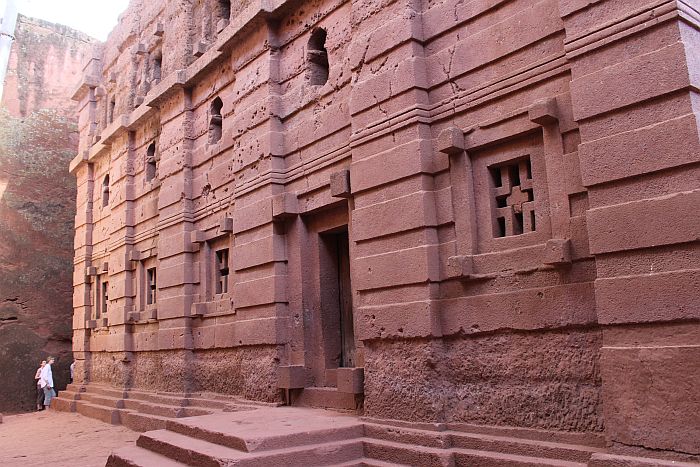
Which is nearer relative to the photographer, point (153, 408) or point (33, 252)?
point (153, 408)

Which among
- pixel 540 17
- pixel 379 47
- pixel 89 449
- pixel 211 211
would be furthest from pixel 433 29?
pixel 89 449

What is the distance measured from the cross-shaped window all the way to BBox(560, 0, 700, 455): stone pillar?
2.64ft

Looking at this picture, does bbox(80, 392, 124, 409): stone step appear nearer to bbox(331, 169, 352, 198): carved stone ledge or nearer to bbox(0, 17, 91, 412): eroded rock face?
bbox(0, 17, 91, 412): eroded rock face

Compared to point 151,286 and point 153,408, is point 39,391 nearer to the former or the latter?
point 151,286

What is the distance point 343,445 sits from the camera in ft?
18.6

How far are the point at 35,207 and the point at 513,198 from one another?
1692 cm

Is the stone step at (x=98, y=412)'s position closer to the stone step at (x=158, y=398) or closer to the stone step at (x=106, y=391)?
the stone step at (x=106, y=391)

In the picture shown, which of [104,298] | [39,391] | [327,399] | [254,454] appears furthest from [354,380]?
[39,391]

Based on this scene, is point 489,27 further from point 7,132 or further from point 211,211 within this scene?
point 7,132

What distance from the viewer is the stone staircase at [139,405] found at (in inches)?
363

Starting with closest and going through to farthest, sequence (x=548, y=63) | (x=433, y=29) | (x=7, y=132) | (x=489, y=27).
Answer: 1. (x=548, y=63)
2. (x=489, y=27)
3. (x=433, y=29)
4. (x=7, y=132)

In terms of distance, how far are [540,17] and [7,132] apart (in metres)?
18.3

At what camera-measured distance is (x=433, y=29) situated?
19.9 feet

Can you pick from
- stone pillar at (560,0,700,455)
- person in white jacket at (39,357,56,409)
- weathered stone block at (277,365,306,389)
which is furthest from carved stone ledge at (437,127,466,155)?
person in white jacket at (39,357,56,409)
